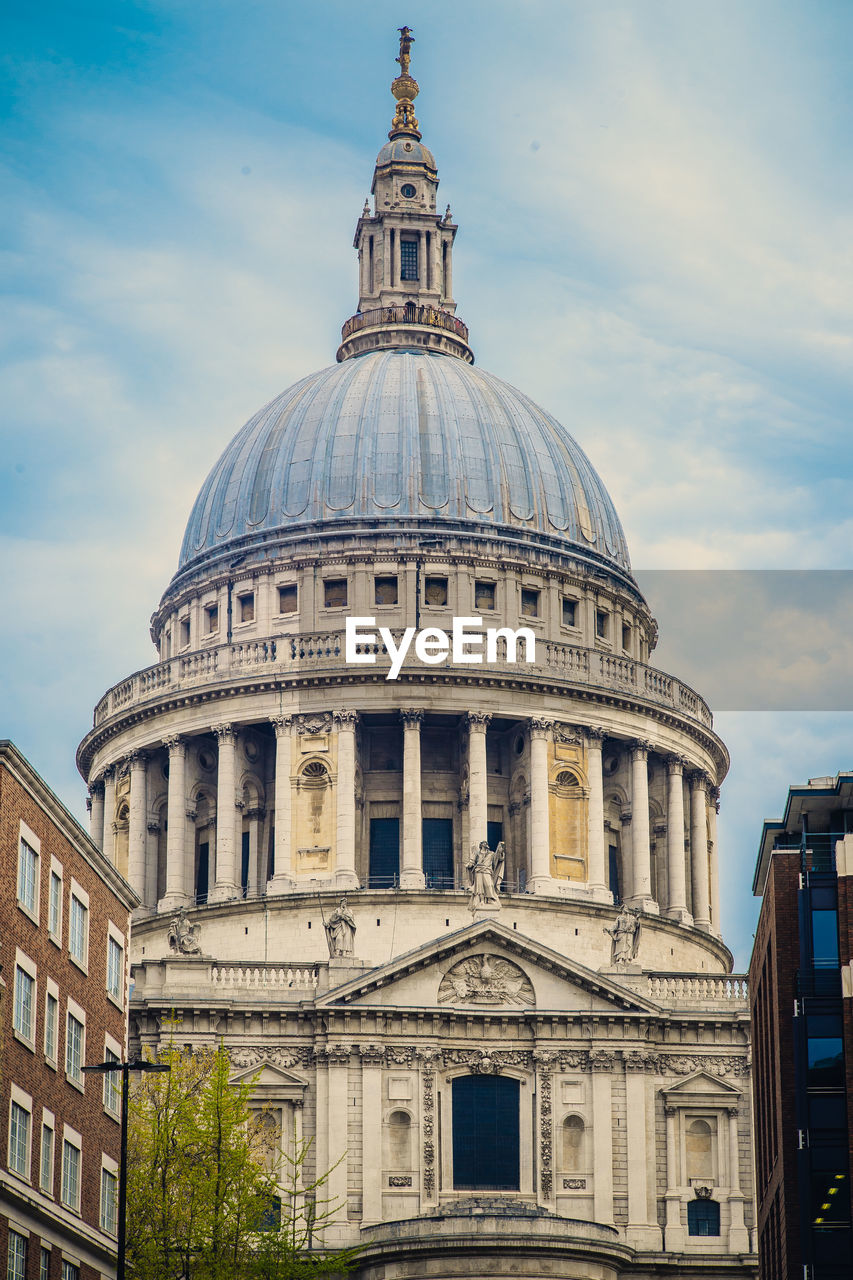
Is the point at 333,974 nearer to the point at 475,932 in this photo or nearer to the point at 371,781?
the point at 475,932

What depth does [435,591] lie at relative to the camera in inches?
4481

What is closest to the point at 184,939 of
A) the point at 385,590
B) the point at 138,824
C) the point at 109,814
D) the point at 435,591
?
the point at 138,824

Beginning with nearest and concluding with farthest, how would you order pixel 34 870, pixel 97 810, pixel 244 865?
pixel 34 870, pixel 244 865, pixel 97 810

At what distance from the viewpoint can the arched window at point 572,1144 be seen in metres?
90.9

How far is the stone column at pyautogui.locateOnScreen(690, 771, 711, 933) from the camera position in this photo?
113562 mm

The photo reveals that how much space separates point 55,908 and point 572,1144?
29969 mm

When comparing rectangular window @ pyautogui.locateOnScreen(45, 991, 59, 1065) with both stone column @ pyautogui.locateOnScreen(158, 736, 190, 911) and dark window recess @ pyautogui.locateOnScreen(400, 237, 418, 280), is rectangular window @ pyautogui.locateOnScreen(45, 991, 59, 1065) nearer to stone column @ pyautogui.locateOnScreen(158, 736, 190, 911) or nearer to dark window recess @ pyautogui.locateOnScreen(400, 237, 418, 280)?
stone column @ pyautogui.locateOnScreen(158, 736, 190, 911)

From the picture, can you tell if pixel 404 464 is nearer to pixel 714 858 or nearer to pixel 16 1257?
pixel 714 858

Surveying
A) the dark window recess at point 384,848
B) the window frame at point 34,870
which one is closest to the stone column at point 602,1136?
the dark window recess at point 384,848

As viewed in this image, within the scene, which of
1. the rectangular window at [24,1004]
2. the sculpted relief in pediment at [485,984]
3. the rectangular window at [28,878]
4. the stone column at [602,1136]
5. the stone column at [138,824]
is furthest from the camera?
the stone column at [138,824]

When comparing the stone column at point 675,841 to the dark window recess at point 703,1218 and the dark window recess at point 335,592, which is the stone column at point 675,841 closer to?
the dark window recess at point 335,592

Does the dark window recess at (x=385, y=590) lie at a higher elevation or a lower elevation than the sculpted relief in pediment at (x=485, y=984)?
higher

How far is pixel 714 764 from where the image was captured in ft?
390

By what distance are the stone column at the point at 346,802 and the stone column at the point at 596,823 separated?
9520 mm
